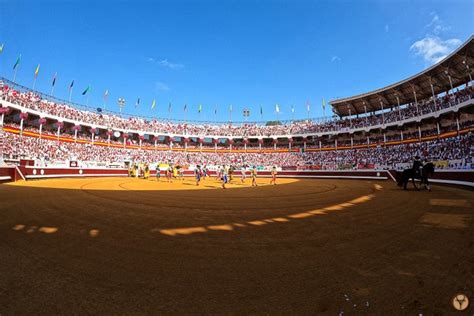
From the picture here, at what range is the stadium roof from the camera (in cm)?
3202

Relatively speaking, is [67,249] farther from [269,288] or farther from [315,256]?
[315,256]

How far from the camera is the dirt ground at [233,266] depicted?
2396mm

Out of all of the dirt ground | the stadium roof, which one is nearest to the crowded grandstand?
the stadium roof

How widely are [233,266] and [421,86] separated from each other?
51.2 m

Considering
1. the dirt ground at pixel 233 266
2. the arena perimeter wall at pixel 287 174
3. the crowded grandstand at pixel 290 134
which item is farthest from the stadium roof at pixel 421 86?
the dirt ground at pixel 233 266

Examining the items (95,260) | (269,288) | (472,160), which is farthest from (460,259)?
(472,160)

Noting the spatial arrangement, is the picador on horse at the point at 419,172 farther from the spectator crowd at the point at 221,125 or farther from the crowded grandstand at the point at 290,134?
the spectator crowd at the point at 221,125

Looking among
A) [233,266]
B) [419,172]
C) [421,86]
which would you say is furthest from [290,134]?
[233,266]

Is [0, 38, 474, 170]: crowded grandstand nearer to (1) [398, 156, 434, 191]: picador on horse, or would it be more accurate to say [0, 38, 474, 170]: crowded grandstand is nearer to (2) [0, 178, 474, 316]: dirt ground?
(1) [398, 156, 434, 191]: picador on horse

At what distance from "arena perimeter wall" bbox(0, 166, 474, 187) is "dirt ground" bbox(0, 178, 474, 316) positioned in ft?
57.2

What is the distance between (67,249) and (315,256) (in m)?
4.01

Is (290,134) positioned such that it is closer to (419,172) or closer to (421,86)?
(421,86)

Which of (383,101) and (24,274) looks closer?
(24,274)

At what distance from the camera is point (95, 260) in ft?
11.4
